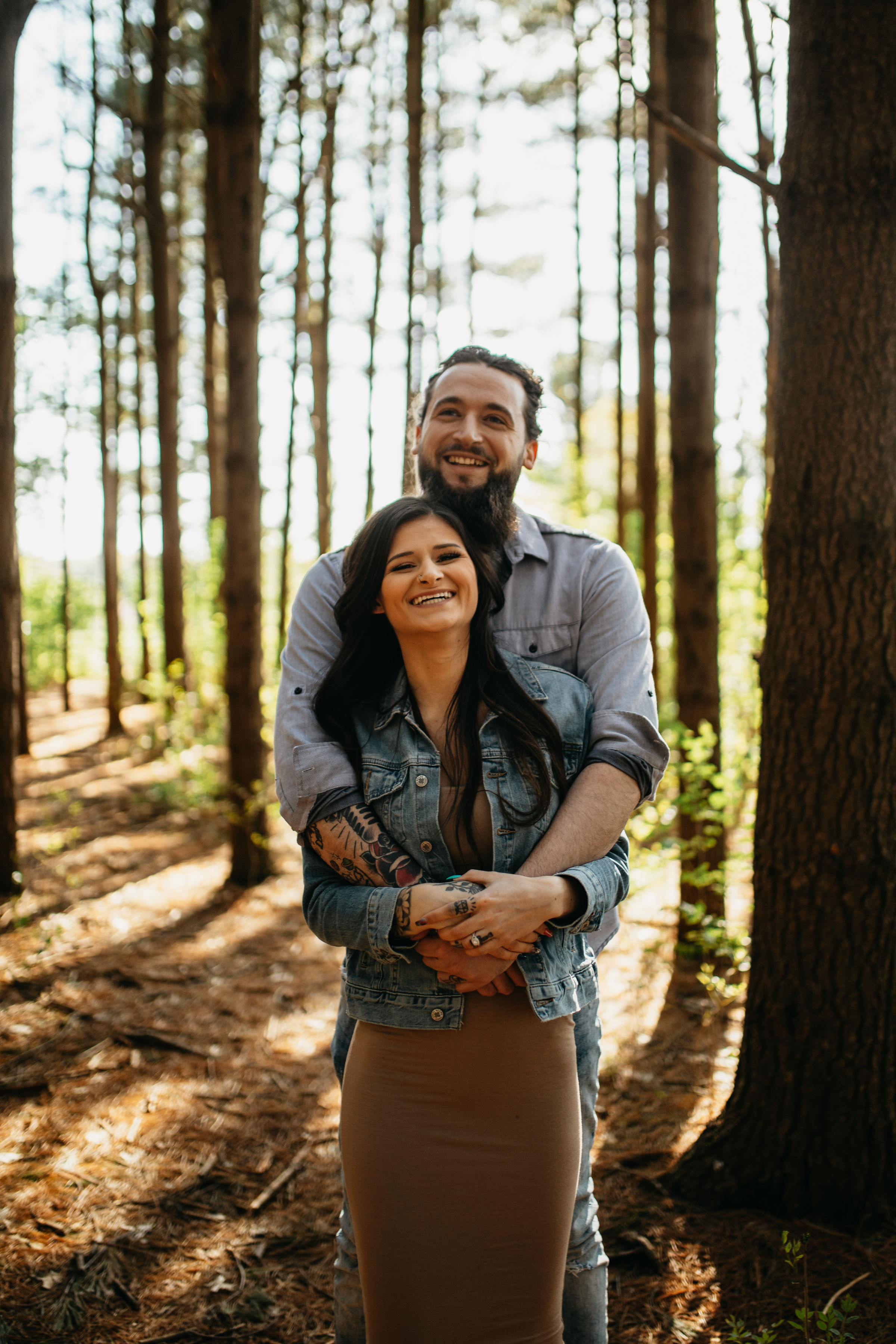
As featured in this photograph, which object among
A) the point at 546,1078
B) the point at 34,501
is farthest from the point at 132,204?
the point at 34,501

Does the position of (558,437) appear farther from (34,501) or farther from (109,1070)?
(109,1070)

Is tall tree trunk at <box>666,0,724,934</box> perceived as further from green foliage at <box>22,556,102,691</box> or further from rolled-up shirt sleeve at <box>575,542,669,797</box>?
green foliage at <box>22,556,102,691</box>

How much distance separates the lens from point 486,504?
7.75ft

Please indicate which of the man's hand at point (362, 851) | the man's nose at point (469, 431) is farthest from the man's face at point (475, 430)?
the man's hand at point (362, 851)

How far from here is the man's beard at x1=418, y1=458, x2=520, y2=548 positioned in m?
2.33

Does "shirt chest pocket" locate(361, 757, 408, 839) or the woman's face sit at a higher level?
the woman's face

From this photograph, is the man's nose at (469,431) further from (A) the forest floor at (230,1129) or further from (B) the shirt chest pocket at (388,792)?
(A) the forest floor at (230,1129)

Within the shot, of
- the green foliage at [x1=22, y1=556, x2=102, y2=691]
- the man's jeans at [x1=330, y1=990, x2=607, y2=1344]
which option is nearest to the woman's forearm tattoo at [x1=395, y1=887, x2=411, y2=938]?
the man's jeans at [x1=330, y1=990, x2=607, y2=1344]

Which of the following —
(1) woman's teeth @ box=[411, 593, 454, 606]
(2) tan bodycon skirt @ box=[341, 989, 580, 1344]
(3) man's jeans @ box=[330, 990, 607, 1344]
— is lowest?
(3) man's jeans @ box=[330, 990, 607, 1344]

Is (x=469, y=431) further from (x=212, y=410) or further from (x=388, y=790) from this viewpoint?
(x=212, y=410)

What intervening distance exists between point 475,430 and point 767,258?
628 cm

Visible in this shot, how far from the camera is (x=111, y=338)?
16.4 meters

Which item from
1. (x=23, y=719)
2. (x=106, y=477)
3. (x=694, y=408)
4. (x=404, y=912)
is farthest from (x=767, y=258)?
(x=23, y=719)

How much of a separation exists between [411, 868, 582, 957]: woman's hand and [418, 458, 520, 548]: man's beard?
915 mm
